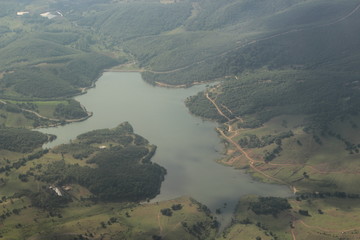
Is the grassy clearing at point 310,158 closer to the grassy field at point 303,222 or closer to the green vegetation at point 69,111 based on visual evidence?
the grassy field at point 303,222

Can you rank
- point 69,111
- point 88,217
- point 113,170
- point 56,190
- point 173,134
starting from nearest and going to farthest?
point 88,217 → point 56,190 → point 113,170 → point 173,134 → point 69,111

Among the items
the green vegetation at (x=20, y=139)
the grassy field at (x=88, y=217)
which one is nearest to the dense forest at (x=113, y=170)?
the grassy field at (x=88, y=217)

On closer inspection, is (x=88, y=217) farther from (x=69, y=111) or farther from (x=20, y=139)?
(x=69, y=111)

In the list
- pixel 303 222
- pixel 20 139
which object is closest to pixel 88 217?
pixel 303 222

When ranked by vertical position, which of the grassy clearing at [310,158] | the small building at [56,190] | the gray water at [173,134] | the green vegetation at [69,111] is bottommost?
the grassy clearing at [310,158]

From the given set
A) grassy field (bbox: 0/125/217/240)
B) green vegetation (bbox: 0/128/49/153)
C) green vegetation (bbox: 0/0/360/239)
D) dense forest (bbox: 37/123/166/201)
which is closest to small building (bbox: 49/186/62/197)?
grassy field (bbox: 0/125/217/240)

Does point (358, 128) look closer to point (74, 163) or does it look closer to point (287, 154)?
point (287, 154)

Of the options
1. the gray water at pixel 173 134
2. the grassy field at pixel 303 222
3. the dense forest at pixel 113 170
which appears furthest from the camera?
the gray water at pixel 173 134

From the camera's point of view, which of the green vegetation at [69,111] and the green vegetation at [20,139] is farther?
the green vegetation at [69,111]
